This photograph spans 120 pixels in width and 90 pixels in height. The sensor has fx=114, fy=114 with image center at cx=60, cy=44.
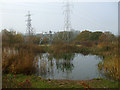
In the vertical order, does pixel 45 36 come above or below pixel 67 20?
below

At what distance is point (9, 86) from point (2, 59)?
1.32 m

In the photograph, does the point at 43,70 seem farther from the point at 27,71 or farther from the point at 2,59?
the point at 2,59

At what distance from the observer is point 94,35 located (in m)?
15.1

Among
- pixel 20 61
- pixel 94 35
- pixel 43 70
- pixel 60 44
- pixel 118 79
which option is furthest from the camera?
pixel 94 35

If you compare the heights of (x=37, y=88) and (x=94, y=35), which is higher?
(x=94, y=35)

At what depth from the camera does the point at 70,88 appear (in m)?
2.52

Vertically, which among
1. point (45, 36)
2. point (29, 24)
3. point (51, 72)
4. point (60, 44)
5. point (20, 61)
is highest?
point (29, 24)

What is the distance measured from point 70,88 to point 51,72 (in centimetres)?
175

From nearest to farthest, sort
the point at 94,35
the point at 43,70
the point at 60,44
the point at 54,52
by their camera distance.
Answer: the point at 43,70 < the point at 54,52 < the point at 60,44 < the point at 94,35

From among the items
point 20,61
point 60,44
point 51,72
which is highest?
point 60,44

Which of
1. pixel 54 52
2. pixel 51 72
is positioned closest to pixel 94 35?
pixel 54 52

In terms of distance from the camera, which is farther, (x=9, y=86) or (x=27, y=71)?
(x=27, y=71)

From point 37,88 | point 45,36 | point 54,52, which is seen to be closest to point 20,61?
point 37,88

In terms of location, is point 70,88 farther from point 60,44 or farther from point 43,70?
point 60,44
